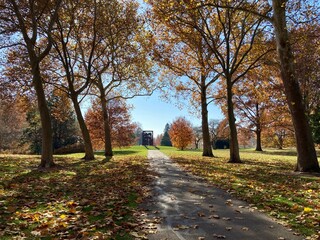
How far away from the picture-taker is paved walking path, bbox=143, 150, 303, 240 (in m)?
5.04

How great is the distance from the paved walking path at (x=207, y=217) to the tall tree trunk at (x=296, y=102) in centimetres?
600

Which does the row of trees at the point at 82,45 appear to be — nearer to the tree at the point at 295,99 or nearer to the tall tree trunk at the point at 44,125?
the tall tree trunk at the point at 44,125

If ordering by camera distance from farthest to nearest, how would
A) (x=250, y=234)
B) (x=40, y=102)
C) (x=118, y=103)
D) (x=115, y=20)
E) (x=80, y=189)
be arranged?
1. (x=118, y=103)
2. (x=115, y=20)
3. (x=40, y=102)
4. (x=80, y=189)
5. (x=250, y=234)

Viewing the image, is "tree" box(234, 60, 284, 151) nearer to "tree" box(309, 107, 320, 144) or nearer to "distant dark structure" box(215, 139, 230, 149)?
"tree" box(309, 107, 320, 144)

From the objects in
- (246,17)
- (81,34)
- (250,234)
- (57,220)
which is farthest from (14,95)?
(250,234)

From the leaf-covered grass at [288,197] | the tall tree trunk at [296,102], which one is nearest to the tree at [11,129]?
the tall tree trunk at [296,102]

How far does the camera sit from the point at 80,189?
30.7 ft

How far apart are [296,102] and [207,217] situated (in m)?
8.95

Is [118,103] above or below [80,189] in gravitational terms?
above

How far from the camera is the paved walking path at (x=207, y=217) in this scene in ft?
16.5

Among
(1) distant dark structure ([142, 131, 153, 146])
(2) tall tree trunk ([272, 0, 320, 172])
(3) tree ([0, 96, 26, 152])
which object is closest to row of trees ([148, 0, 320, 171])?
(2) tall tree trunk ([272, 0, 320, 172])

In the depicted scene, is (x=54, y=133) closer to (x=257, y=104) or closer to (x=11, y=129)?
(x=11, y=129)

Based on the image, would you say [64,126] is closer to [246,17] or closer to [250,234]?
[246,17]

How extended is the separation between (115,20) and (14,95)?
9730 mm
